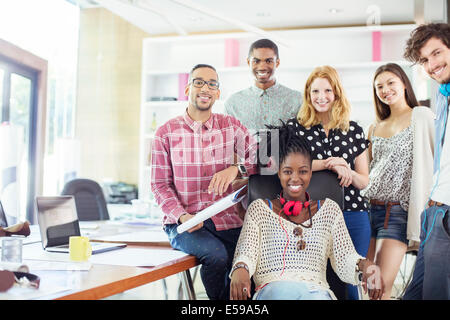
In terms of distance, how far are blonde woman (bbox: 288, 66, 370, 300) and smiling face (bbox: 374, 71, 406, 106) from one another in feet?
1.14

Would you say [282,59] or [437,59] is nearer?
[437,59]

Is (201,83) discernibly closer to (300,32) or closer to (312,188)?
(312,188)

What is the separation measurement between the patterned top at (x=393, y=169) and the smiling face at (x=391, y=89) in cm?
18

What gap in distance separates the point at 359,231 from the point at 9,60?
2775mm

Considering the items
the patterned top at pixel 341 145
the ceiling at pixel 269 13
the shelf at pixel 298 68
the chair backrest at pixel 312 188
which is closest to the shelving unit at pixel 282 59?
the shelf at pixel 298 68

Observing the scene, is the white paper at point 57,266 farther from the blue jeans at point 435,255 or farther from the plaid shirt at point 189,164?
the blue jeans at point 435,255

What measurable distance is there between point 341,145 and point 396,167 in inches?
13.0

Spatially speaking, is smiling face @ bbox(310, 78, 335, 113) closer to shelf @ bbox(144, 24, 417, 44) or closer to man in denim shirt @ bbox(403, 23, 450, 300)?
man in denim shirt @ bbox(403, 23, 450, 300)

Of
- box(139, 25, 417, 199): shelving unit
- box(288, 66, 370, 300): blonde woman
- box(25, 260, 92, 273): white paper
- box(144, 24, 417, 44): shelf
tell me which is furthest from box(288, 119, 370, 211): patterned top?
box(144, 24, 417, 44): shelf

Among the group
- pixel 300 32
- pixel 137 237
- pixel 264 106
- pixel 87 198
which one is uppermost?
pixel 300 32

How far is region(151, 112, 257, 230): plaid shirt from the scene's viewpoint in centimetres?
168

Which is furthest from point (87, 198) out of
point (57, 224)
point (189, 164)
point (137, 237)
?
point (189, 164)

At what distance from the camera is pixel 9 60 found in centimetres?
331

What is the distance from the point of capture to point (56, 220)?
5.30ft
